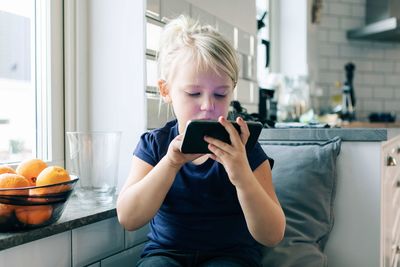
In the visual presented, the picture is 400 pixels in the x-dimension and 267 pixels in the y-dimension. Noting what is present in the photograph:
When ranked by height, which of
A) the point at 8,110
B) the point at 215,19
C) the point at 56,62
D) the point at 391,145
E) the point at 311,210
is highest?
the point at 215,19

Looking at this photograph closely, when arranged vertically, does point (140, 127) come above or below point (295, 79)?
below

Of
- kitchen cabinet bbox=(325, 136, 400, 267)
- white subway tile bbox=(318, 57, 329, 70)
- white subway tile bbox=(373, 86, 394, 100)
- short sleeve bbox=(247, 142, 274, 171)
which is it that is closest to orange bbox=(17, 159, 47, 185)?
short sleeve bbox=(247, 142, 274, 171)

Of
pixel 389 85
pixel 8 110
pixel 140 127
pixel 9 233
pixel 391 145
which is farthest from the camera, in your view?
pixel 389 85

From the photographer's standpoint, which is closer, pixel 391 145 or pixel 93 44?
pixel 93 44

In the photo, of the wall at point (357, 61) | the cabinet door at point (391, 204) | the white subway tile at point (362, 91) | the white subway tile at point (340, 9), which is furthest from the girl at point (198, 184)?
the white subway tile at point (362, 91)

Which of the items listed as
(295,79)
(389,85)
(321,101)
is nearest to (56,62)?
(295,79)

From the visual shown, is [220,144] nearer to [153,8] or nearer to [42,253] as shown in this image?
[42,253]

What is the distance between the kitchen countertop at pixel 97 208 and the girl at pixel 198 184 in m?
0.10

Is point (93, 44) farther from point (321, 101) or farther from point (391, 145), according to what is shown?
point (321, 101)

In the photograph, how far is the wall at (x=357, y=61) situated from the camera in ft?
12.0

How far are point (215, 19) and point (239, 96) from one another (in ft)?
1.32

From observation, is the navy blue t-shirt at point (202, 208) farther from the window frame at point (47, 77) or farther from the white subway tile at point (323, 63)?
the white subway tile at point (323, 63)

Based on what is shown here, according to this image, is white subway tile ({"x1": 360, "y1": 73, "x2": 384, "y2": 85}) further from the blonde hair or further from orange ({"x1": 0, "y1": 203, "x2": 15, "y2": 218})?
orange ({"x1": 0, "y1": 203, "x2": 15, "y2": 218})

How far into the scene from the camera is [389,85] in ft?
12.8
